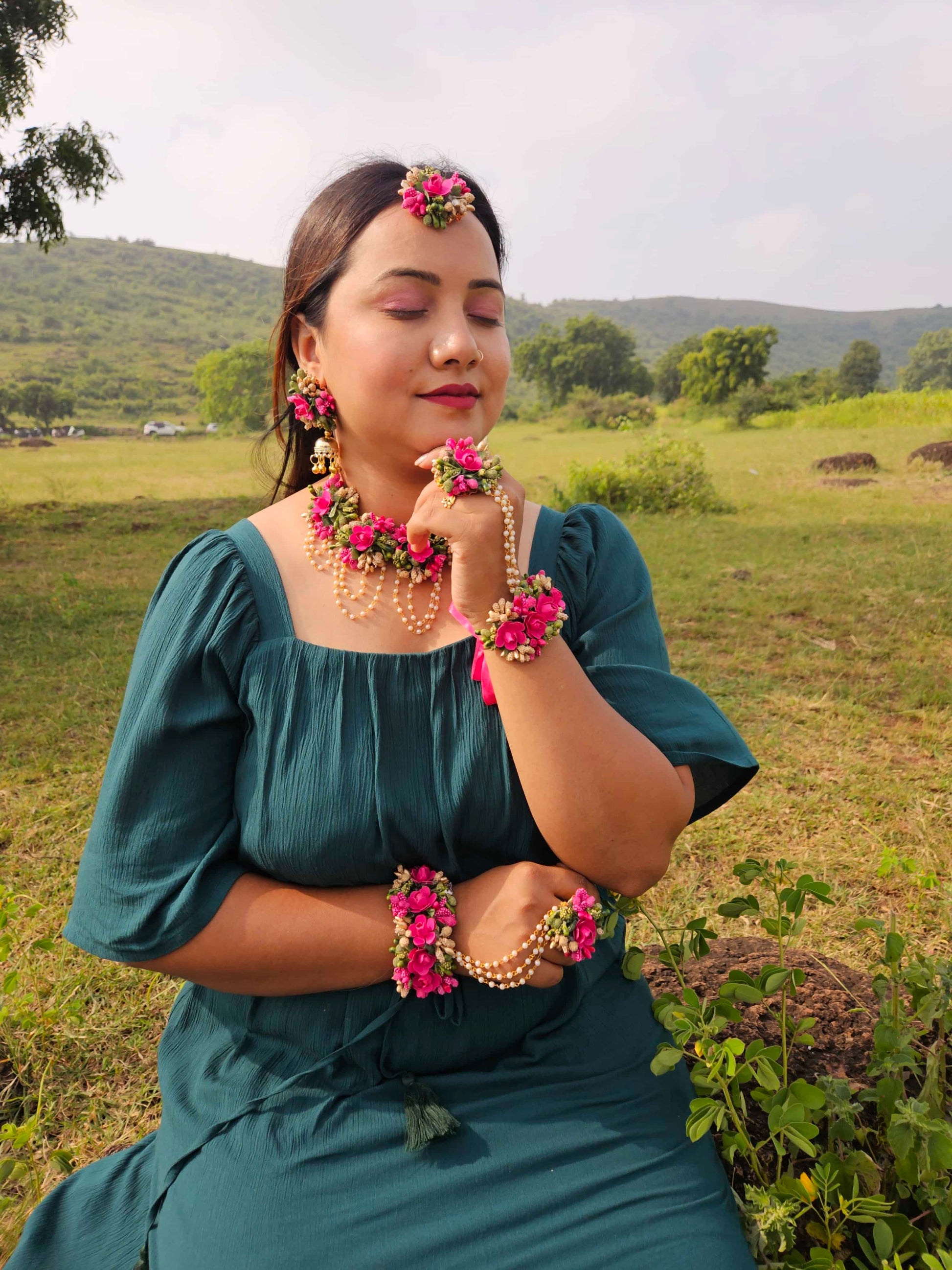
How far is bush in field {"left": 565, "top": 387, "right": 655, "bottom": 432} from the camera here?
110 ft

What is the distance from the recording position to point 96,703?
5344mm

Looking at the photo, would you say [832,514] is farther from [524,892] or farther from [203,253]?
[203,253]

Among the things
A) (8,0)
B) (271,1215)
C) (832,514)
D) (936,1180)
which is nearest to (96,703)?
(271,1215)

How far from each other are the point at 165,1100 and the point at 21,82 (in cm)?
1088

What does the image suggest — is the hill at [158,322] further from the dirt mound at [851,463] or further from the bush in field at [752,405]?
the dirt mound at [851,463]

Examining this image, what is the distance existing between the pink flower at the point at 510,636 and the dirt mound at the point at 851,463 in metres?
14.0

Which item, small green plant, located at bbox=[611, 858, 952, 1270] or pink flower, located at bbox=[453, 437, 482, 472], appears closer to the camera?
small green plant, located at bbox=[611, 858, 952, 1270]

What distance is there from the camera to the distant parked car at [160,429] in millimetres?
39969

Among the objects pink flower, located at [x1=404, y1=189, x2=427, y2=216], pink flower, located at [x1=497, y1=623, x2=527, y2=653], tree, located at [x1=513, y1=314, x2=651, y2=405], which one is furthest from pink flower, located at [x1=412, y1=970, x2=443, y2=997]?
tree, located at [x1=513, y1=314, x2=651, y2=405]

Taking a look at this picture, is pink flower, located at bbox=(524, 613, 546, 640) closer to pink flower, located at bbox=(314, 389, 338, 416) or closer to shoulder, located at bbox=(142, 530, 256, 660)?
shoulder, located at bbox=(142, 530, 256, 660)

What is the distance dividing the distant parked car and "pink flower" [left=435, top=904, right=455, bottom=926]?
41171 millimetres

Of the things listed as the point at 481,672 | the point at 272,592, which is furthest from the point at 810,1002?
the point at 272,592

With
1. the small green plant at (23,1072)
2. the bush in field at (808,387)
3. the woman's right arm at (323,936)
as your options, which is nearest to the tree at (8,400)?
the bush in field at (808,387)

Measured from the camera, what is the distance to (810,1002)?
7.27 feet
